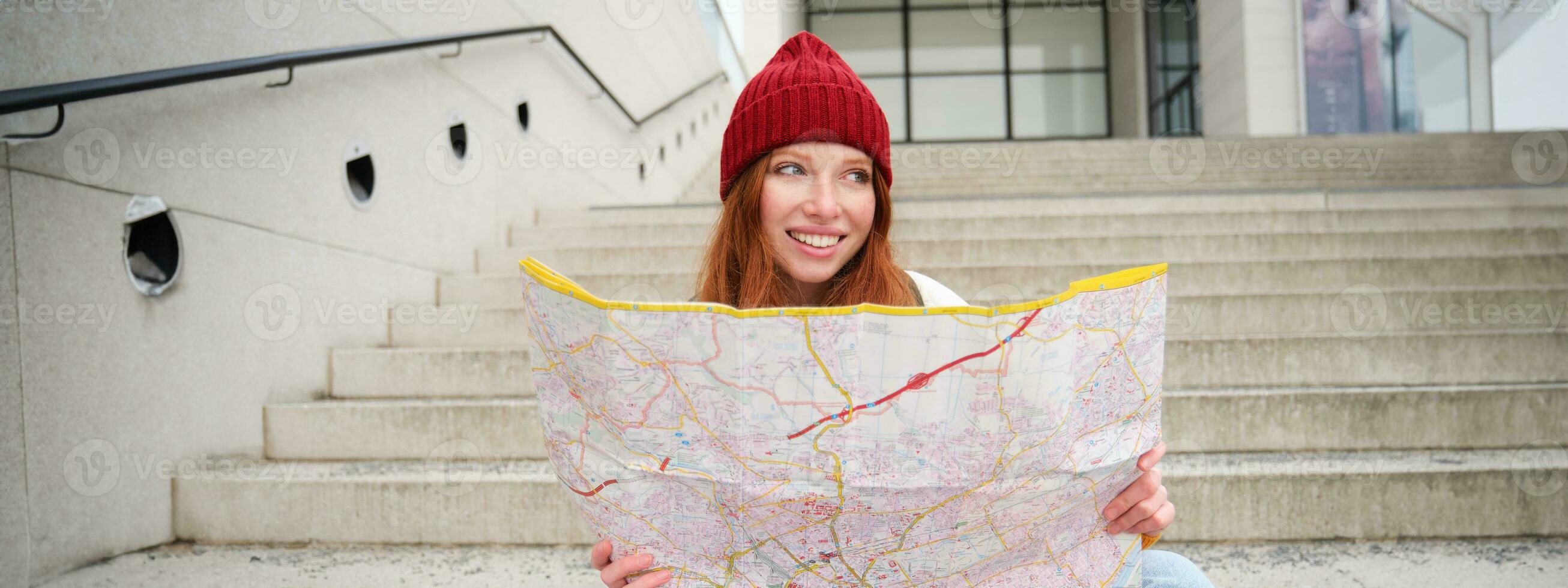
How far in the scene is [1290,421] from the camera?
226 centimetres

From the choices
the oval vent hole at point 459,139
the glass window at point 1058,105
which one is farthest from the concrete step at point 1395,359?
the glass window at point 1058,105

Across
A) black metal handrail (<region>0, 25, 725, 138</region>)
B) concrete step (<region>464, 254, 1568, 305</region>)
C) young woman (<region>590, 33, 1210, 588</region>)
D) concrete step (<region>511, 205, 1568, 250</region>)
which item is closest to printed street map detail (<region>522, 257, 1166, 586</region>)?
young woman (<region>590, 33, 1210, 588</region>)

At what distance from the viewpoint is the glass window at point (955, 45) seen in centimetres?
1534

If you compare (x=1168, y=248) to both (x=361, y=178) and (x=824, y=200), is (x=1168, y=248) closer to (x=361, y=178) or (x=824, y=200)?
(x=824, y=200)

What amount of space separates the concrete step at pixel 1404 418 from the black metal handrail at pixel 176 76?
261cm

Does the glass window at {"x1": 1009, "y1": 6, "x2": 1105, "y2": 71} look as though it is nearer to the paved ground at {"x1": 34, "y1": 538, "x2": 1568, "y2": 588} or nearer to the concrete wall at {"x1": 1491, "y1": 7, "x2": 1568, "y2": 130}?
→ the concrete wall at {"x1": 1491, "y1": 7, "x2": 1568, "y2": 130}

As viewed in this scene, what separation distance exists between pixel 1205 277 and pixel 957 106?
12.6 meters

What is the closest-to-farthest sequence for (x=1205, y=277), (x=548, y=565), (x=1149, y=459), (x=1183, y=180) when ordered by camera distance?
1. (x=1149, y=459)
2. (x=548, y=565)
3. (x=1205, y=277)
4. (x=1183, y=180)

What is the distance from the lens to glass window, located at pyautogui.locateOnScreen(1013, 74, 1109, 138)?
15094 millimetres

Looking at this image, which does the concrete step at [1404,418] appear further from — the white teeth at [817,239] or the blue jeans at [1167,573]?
the white teeth at [817,239]

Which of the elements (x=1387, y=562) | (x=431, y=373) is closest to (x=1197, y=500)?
(x=1387, y=562)

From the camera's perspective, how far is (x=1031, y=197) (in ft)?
14.7

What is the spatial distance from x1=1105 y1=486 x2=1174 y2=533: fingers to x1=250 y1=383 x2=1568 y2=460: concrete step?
1.53 meters

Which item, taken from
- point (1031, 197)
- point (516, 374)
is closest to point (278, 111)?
point (516, 374)
